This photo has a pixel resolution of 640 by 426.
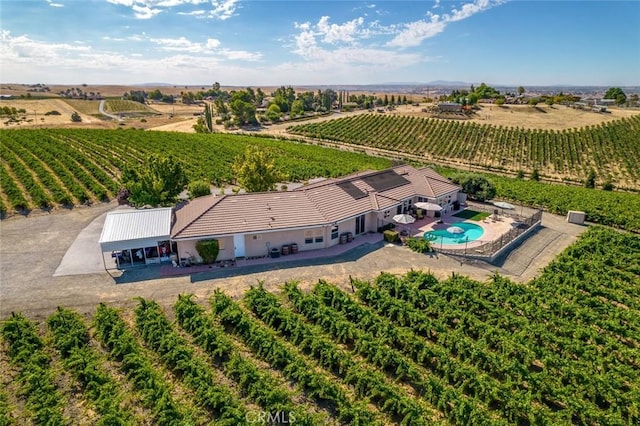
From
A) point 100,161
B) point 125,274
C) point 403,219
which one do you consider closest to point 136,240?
point 125,274

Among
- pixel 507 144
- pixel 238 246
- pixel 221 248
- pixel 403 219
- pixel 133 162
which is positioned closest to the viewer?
pixel 221 248

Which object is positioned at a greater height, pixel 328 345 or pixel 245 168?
pixel 245 168

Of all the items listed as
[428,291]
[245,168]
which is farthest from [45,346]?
[245,168]

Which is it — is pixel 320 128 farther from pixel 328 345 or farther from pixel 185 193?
pixel 328 345

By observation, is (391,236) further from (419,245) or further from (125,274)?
(125,274)

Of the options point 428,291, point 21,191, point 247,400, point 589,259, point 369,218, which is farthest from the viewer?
point 21,191

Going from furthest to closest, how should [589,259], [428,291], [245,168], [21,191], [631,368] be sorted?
[21,191], [245,168], [589,259], [428,291], [631,368]
